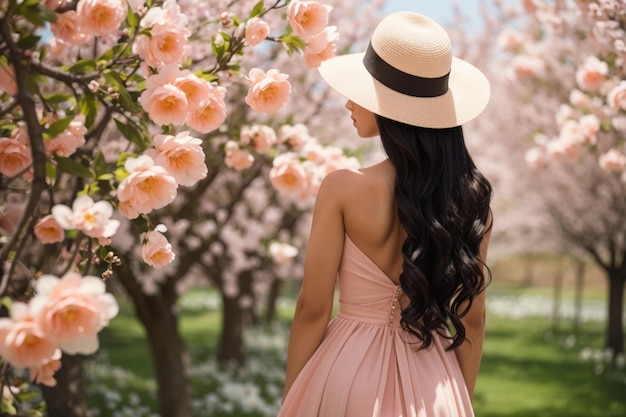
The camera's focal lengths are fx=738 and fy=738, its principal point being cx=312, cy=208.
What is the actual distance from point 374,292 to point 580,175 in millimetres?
8644

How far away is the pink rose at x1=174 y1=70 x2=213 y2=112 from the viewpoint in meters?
1.99

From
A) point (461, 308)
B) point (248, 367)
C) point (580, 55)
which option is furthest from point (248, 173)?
point (248, 367)

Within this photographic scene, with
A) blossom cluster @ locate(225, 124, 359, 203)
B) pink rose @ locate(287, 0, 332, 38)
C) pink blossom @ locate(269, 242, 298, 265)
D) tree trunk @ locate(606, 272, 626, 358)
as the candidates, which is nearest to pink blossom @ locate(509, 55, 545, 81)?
tree trunk @ locate(606, 272, 626, 358)

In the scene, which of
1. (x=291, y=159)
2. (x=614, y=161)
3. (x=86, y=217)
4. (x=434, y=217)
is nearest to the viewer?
(x=86, y=217)

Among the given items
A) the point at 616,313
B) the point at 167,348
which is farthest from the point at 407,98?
the point at 616,313

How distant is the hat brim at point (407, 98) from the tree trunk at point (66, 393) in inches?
96.9

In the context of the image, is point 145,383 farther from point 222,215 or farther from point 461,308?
point 461,308

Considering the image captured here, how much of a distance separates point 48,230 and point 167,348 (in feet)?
12.7

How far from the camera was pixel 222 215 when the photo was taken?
593cm

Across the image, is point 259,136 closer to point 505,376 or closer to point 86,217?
point 86,217

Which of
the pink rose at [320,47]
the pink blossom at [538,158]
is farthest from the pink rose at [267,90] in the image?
the pink blossom at [538,158]

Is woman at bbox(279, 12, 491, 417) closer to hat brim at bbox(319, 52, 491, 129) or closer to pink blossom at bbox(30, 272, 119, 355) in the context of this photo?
hat brim at bbox(319, 52, 491, 129)

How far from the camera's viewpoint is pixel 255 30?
2252 mm

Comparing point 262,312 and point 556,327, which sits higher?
point 262,312
